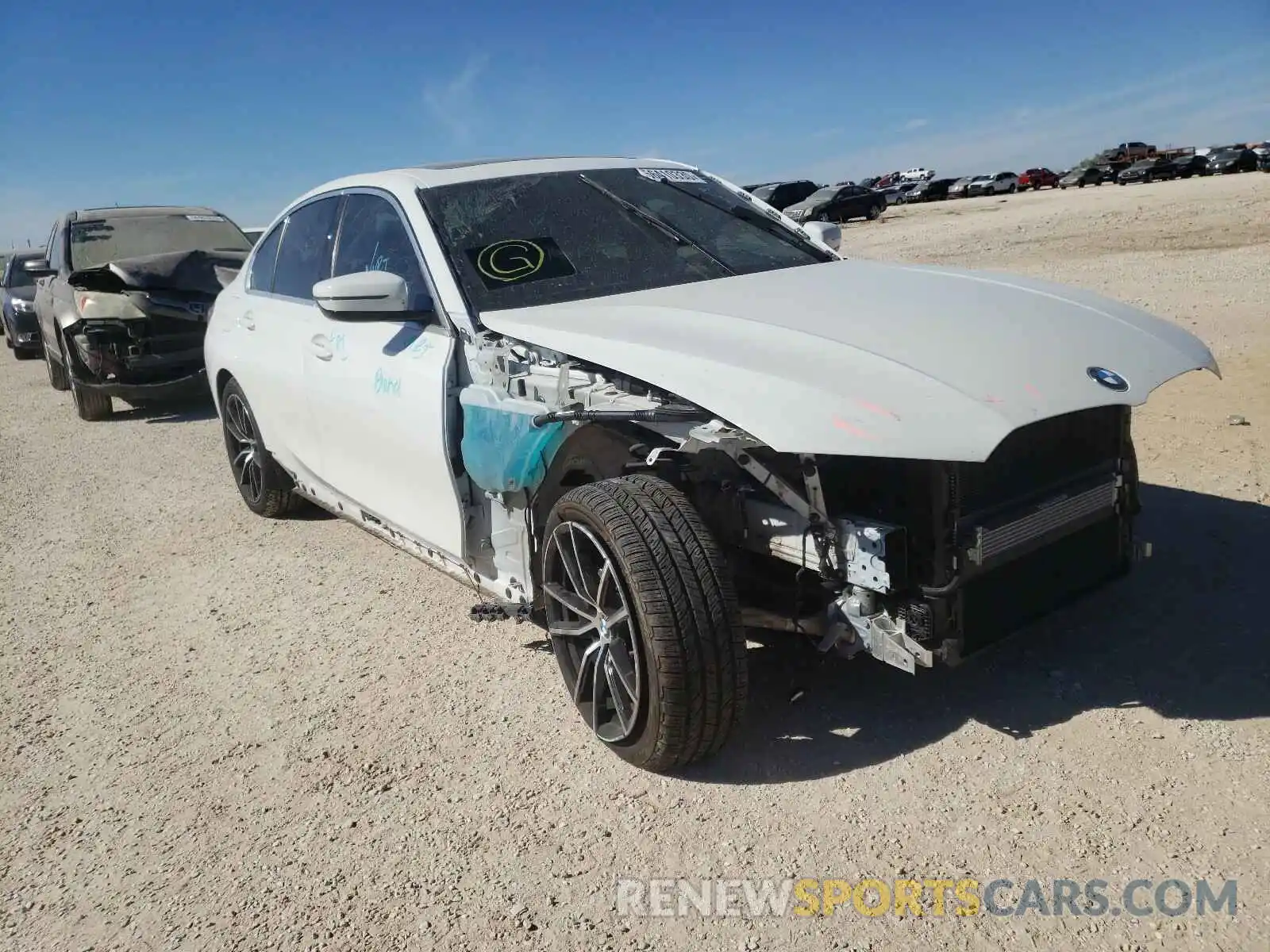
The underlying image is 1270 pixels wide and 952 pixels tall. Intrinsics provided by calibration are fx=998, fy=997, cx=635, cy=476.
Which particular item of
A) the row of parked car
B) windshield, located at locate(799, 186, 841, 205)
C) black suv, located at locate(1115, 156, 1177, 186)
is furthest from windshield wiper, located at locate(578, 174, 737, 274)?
black suv, located at locate(1115, 156, 1177, 186)

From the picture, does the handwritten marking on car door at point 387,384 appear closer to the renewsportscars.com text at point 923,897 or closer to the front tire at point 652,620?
the front tire at point 652,620

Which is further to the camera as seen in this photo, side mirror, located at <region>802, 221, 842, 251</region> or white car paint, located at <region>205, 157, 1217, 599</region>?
side mirror, located at <region>802, 221, 842, 251</region>

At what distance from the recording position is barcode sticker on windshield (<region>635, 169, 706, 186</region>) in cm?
444

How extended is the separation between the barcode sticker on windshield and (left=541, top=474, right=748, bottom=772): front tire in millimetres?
1973

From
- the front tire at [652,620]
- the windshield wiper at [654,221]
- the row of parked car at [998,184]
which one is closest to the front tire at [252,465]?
the windshield wiper at [654,221]

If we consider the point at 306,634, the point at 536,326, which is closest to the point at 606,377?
the point at 536,326

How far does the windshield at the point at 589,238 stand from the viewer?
3662 mm

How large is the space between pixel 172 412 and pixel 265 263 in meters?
5.88

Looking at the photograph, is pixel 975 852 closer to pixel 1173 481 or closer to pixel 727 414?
pixel 727 414

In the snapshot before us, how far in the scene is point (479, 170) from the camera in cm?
420

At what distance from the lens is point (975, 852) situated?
2494 mm

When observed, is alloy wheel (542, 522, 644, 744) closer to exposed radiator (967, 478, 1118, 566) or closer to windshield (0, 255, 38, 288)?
exposed radiator (967, 478, 1118, 566)

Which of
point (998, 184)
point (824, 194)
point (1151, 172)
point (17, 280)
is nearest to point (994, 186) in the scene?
point (998, 184)

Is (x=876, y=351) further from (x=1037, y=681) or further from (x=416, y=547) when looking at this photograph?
(x=416, y=547)
